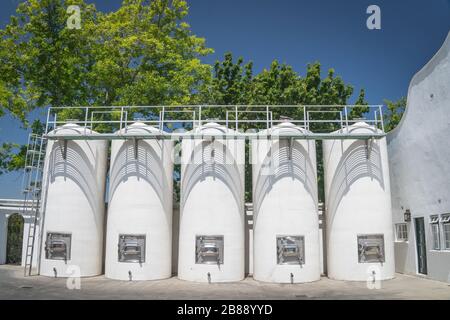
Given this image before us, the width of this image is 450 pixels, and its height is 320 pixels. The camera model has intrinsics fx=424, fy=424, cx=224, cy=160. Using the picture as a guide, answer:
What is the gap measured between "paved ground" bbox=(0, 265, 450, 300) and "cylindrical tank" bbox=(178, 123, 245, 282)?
0.68 meters

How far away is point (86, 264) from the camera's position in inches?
639

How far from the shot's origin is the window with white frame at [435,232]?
14.9 m

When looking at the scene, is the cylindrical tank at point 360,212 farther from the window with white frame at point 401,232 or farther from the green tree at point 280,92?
the green tree at point 280,92

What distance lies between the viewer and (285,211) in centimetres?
1533

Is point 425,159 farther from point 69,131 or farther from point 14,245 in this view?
point 14,245

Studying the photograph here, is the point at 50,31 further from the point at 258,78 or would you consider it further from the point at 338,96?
the point at 338,96

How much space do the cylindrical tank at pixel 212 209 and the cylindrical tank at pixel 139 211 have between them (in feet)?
2.44

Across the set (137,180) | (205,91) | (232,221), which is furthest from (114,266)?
(205,91)

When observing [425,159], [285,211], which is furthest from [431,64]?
[285,211]

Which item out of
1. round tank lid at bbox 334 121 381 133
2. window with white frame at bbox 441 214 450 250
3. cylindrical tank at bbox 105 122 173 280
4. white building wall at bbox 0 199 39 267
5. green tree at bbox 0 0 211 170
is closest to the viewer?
window with white frame at bbox 441 214 450 250

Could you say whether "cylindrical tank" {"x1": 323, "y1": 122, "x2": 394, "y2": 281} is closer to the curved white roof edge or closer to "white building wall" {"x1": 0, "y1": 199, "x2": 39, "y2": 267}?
the curved white roof edge

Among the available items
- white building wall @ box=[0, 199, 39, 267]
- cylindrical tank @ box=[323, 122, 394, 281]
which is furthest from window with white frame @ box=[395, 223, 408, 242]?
white building wall @ box=[0, 199, 39, 267]

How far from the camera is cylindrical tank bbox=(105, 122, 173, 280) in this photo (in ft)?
50.8

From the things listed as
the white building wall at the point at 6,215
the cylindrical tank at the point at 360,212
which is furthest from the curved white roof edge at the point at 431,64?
the white building wall at the point at 6,215
